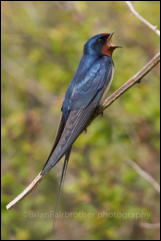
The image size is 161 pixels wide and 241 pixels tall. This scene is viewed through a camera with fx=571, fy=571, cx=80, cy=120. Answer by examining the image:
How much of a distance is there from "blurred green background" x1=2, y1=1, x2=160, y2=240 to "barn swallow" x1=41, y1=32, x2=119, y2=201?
639 mm

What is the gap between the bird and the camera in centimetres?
369

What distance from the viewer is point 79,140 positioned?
17.8ft

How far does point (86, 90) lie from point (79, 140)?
4.68ft

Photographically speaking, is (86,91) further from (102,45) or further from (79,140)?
(79,140)

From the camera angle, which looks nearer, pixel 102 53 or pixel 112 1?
pixel 102 53

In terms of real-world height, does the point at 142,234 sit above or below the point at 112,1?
below

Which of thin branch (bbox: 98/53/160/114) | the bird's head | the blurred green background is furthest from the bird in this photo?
the blurred green background

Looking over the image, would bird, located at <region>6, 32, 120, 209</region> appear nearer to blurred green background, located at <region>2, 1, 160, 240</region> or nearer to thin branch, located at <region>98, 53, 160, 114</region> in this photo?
thin branch, located at <region>98, 53, 160, 114</region>

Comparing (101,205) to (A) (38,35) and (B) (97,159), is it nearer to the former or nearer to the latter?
(B) (97,159)

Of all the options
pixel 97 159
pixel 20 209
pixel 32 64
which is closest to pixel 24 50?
pixel 32 64

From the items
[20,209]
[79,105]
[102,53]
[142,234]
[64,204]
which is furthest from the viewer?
[64,204]

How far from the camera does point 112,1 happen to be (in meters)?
5.51

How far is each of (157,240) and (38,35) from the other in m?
2.24

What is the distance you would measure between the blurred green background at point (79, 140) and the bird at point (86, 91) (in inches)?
25.2
